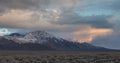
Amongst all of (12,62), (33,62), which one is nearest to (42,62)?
(33,62)

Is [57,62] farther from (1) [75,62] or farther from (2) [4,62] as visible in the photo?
(2) [4,62]

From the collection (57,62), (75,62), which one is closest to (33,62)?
(57,62)

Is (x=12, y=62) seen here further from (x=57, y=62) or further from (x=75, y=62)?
(x=75, y=62)

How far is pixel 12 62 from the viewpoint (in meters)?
54.7

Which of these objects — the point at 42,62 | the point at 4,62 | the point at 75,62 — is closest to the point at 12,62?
the point at 4,62

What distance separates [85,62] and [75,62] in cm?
209

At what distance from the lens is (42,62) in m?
56.1

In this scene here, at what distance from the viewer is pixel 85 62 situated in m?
56.8

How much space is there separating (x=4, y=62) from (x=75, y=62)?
1350cm

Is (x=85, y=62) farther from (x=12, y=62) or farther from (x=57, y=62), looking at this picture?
(x=12, y=62)

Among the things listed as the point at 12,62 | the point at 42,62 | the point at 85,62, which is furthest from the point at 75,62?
the point at 12,62

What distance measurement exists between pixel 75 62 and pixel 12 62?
12043mm

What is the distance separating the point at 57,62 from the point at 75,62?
3485 mm

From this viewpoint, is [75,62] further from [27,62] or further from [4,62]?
[4,62]
